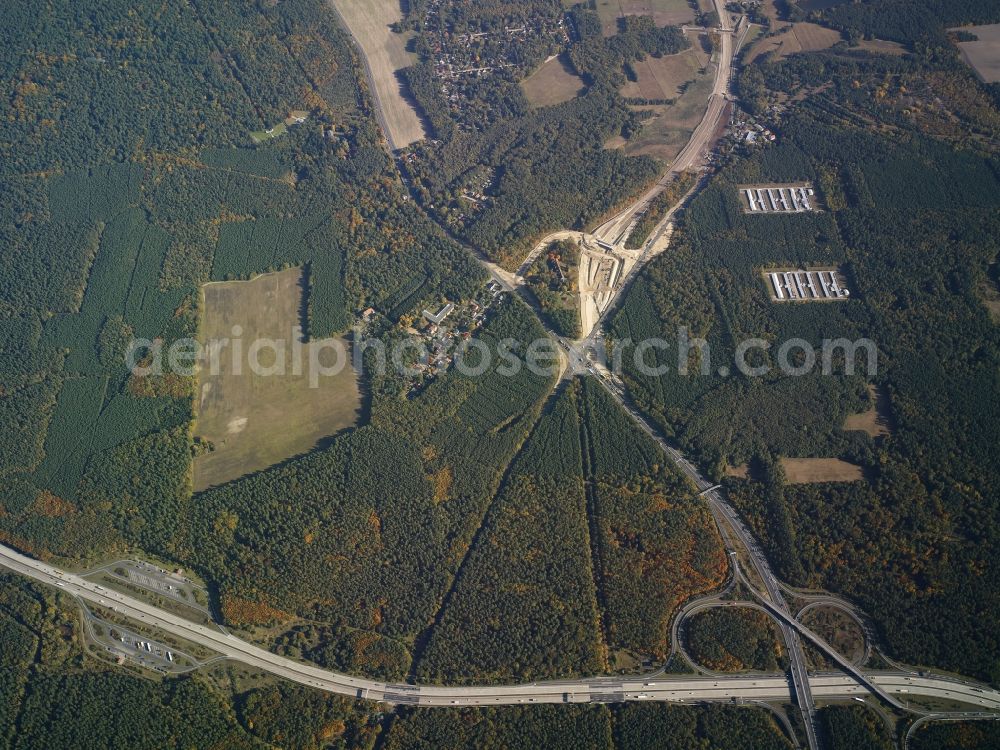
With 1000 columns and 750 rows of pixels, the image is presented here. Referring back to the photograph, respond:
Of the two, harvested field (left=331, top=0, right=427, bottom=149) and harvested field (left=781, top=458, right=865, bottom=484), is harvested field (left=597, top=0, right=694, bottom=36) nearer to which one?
harvested field (left=331, top=0, right=427, bottom=149)

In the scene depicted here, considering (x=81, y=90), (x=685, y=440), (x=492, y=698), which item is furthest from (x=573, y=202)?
(x=81, y=90)

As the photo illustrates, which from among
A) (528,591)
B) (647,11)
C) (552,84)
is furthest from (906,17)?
(528,591)

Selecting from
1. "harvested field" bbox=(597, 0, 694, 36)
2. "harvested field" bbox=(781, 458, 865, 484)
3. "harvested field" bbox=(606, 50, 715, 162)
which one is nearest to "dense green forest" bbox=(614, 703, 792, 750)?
"harvested field" bbox=(781, 458, 865, 484)

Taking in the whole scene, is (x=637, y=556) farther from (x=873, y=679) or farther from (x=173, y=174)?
(x=173, y=174)

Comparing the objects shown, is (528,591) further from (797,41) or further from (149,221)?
(797,41)

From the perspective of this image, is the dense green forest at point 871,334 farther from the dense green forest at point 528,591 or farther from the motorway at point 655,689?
the dense green forest at point 528,591

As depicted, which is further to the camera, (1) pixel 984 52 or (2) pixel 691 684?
(1) pixel 984 52

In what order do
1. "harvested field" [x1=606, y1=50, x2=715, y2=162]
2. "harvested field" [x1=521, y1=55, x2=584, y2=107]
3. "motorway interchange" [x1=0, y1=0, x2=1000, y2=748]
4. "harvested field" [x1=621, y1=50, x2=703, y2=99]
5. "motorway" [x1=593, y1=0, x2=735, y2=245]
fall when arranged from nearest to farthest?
"motorway interchange" [x1=0, y1=0, x2=1000, y2=748]
"motorway" [x1=593, y1=0, x2=735, y2=245]
"harvested field" [x1=606, y1=50, x2=715, y2=162]
"harvested field" [x1=521, y1=55, x2=584, y2=107]
"harvested field" [x1=621, y1=50, x2=703, y2=99]
